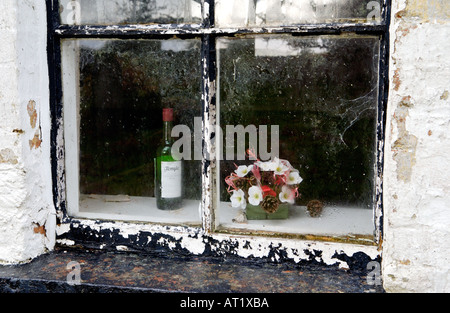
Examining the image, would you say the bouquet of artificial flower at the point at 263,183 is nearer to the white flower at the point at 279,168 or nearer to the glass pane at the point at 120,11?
the white flower at the point at 279,168

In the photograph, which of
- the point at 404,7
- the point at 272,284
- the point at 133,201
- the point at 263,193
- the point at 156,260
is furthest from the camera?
the point at 133,201

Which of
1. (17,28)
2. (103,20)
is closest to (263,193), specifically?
(103,20)

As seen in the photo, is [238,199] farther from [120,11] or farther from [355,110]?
[120,11]

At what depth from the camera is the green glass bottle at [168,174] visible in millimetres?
1480

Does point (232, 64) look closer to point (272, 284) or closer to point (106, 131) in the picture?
point (106, 131)

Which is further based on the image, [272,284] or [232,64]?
[232,64]

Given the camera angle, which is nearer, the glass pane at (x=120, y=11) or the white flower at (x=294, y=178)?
the glass pane at (x=120, y=11)

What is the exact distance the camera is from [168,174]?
1.50 meters

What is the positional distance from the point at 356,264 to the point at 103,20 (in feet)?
3.47

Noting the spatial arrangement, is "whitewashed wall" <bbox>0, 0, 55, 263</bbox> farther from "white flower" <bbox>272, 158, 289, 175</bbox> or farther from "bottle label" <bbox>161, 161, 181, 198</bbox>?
"white flower" <bbox>272, 158, 289, 175</bbox>

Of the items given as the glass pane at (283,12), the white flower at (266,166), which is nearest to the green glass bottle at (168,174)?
the white flower at (266,166)

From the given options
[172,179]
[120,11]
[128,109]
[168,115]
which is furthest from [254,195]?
[120,11]

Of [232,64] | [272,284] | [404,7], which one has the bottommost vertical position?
[272,284]

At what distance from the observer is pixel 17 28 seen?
4.04 feet
